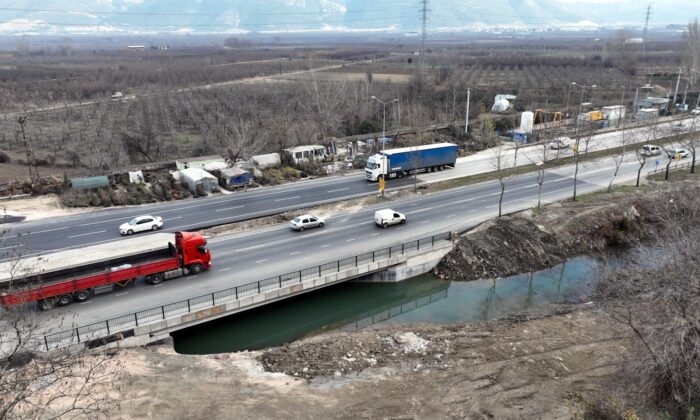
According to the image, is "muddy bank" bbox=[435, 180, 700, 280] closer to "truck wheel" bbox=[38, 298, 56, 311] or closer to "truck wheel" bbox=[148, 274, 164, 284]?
"truck wheel" bbox=[148, 274, 164, 284]

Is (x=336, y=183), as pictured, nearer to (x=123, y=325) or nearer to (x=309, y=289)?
(x=309, y=289)

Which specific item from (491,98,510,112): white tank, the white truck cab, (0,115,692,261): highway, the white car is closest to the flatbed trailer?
(0,115,692,261): highway

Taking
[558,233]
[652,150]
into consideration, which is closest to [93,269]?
[558,233]

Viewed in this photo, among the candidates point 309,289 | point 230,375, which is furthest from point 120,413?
point 309,289

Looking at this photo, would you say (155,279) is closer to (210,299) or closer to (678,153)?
(210,299)

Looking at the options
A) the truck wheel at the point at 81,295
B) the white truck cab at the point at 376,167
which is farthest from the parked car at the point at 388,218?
the truck wheel at the point at 81,295

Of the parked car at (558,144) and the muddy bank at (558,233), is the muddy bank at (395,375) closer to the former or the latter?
the muddy bank at (558,233)
